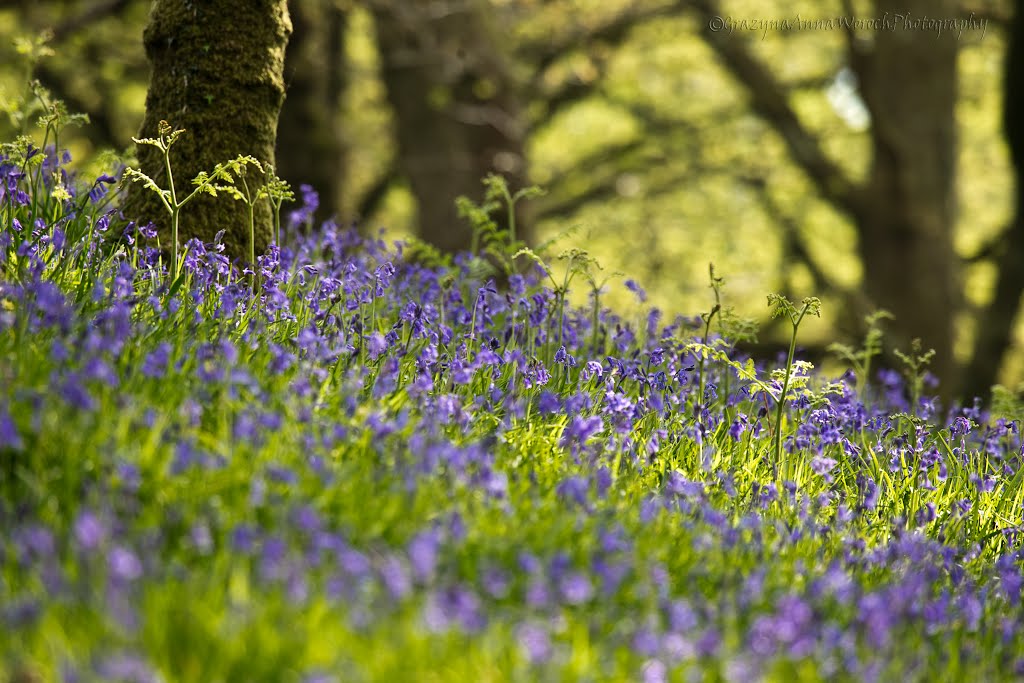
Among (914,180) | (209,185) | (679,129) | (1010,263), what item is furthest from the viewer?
(679,129)

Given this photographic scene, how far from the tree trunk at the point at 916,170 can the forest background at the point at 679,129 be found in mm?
24

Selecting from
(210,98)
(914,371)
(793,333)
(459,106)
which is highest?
(459,106)

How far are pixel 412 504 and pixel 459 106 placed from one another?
29.1ft

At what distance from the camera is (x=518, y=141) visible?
37.3 feet

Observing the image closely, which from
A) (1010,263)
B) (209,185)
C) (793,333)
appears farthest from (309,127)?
(1010,263)

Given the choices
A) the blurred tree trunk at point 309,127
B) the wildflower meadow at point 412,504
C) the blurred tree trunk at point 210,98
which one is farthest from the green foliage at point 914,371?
the blurred tree trunk at point 309,127

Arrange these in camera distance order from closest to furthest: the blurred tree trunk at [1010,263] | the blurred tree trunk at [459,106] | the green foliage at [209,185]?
1. the green foliage at [209,185]
2. the blurred tree trunk at [459,106]
3. the blurred tree trunk at [1010,263]

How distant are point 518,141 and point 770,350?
Result: 717cm

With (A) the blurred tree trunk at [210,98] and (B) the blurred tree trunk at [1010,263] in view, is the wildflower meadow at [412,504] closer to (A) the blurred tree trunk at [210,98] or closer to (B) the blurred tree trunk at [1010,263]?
(A) the blurred tree trunk at [210,98]

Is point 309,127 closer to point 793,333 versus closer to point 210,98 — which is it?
point 210,98

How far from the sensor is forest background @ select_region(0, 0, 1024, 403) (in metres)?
11.6

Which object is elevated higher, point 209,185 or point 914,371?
point 914,371

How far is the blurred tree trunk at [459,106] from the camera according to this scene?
11312mm

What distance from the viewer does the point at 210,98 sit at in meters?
5.24
